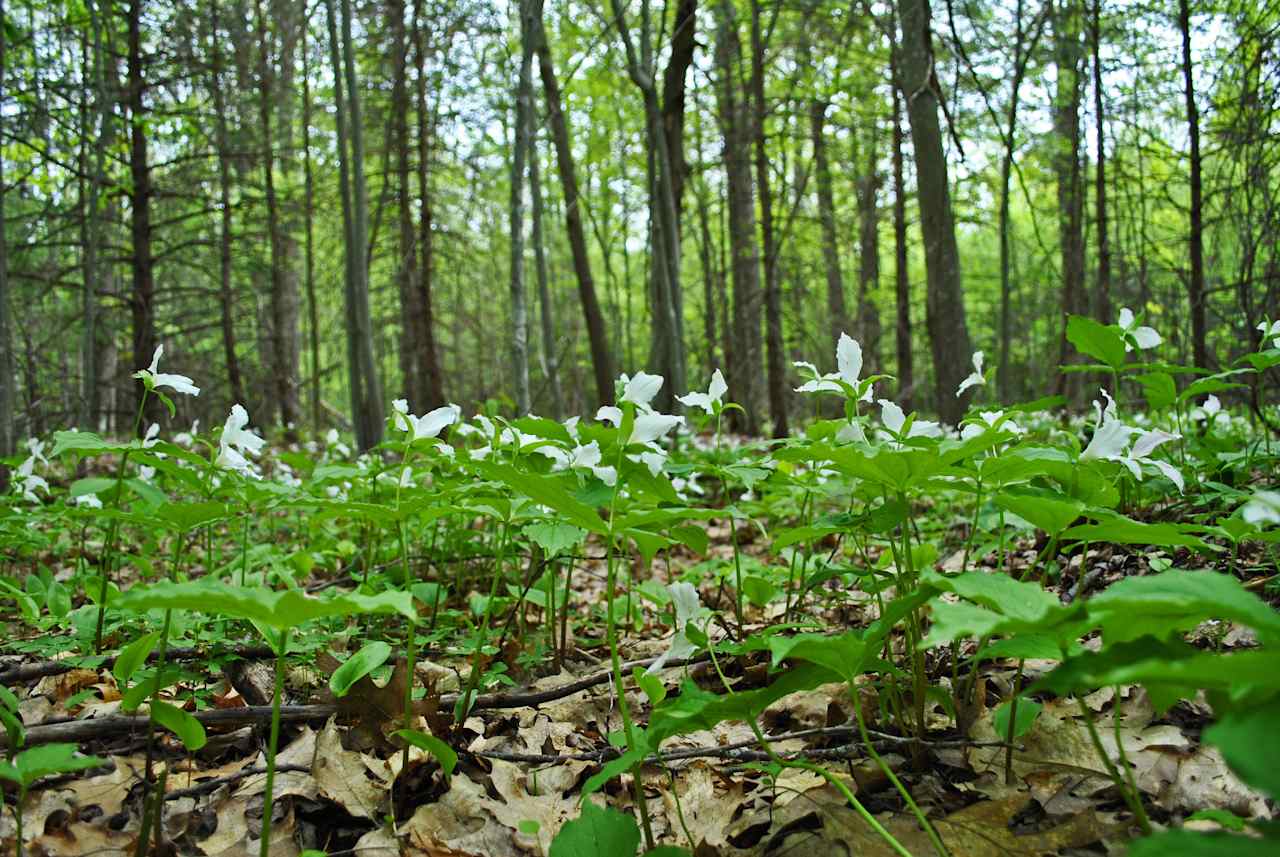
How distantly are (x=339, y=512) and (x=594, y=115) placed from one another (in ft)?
41.0

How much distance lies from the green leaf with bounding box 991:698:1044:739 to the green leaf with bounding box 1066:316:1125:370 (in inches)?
40.9

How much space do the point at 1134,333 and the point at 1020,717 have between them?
1282 mm

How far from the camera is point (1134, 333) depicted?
2.17 metres

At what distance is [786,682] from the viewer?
1269 millimetres

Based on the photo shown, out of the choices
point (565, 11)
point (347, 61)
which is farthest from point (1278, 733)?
point (565, 11)

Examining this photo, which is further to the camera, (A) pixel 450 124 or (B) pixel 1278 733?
(A) pixel 450 124

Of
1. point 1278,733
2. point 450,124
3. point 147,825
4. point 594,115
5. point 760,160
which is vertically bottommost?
point 147,825

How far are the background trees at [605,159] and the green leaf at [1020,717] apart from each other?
173 cm

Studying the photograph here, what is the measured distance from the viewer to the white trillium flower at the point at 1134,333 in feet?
6.85

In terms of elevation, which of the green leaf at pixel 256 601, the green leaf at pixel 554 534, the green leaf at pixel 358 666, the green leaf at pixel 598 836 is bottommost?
the green leaf at pixel 598 836

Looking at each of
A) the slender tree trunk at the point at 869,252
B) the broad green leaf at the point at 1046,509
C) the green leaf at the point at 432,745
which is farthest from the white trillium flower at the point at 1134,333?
the slender tree trunk at the point at 869,252

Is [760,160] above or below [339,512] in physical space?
above

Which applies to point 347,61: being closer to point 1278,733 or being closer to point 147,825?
point 147,825

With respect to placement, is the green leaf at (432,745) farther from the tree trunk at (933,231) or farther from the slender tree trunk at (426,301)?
the slender tree trunk at (426,301)
